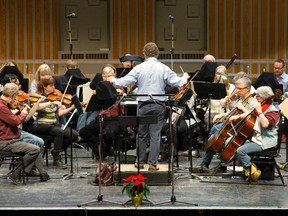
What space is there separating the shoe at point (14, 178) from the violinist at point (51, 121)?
102 centimetres

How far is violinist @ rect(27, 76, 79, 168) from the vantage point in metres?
9.88

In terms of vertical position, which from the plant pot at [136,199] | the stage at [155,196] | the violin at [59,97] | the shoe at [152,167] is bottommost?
the stage at [155,196]

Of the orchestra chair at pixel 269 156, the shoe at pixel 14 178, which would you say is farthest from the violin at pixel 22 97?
the orchestra chair at pixel 269 156

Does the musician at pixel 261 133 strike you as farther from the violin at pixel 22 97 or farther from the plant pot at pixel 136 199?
the violin at pixel 22 97

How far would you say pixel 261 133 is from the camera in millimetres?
8828

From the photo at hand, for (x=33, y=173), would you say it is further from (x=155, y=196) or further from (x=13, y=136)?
(x=155, y=196)

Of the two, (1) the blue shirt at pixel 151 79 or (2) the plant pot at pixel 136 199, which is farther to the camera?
(1) the blue shirt at pixel 151 79

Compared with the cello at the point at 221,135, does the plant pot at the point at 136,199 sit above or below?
below

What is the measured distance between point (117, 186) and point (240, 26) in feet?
25.8

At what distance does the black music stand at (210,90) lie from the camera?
1026cm

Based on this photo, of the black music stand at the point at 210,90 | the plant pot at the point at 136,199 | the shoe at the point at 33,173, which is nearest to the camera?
the plant pot at the point at 136,199

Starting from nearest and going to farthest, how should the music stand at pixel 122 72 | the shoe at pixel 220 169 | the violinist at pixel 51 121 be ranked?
the shoe at pixel 220 169, the violinist at pixel 51 121, the music stand at pixel 122 72

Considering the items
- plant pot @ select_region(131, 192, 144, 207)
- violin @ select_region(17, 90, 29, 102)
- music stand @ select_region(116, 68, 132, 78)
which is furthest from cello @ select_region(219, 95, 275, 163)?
violin @ select_region(17, 90, 29, 102)

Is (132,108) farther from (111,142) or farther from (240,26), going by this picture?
(240,26)
